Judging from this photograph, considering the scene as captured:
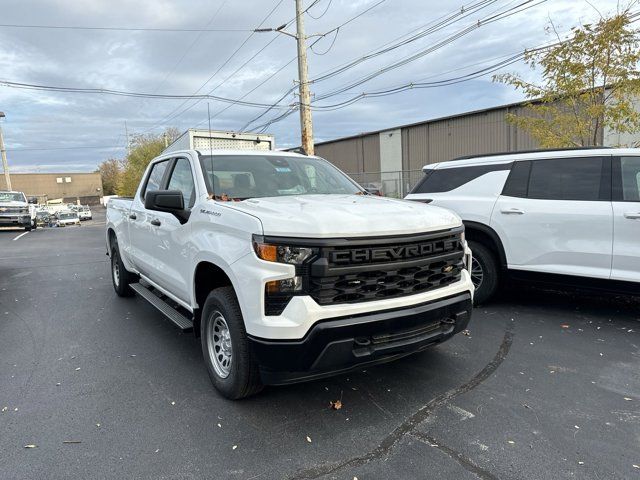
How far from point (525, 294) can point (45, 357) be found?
5990 mm

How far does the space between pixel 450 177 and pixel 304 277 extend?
3975mm

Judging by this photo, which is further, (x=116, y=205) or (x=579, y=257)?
(x=116, y=205)

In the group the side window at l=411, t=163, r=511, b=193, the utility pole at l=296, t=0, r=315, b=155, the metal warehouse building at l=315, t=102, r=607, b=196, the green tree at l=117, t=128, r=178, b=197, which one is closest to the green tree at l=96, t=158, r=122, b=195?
the green tree at l=117, t=128, r=178, b=197

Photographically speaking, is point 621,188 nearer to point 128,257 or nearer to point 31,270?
point 128,257

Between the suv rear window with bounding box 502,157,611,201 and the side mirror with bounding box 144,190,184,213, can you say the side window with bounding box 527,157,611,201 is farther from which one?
the side mirror with bounding box 144,190,184,213

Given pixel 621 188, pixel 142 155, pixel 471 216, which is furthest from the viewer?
pixel 142 155

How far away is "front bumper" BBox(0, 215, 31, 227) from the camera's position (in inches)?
859

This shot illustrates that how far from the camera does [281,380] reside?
302 cm

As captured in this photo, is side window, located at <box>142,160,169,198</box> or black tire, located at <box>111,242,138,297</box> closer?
side window, located at <box>142,160,169,198</box>

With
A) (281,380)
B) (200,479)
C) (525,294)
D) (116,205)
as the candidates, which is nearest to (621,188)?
(525,294)

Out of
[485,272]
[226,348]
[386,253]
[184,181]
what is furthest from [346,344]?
[485,272]

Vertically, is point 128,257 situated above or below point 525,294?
above

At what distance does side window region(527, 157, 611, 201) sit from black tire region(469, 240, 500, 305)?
86cm

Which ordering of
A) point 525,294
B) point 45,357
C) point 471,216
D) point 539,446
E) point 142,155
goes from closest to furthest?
1. point 539,446
2. point 45,357
3. point 471,216
4. point 525,294
5. point 142,155
